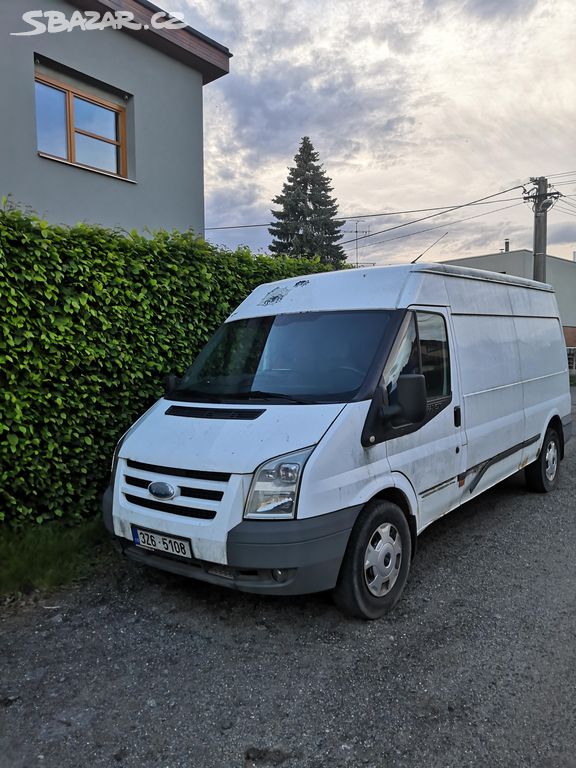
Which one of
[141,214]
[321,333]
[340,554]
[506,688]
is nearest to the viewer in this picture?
[506,688]

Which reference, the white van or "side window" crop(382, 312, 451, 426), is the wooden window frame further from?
"side window" crop(382, 312, 451, 426)

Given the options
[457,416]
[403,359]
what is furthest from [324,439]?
[457,416]

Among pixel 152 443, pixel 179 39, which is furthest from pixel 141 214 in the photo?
pixel 152 443

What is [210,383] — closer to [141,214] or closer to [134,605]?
[134,605]

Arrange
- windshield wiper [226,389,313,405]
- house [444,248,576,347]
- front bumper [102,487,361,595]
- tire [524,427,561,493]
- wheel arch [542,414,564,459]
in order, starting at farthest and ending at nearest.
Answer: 1. house [444,248,576,347]
2. wheel arch [542,414,564,459]
3. tire [524,427,561,493]
4. windshield wiper [226,389,313,405]
5. front bumper [102,487,361,595]

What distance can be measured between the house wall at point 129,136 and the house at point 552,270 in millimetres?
24434

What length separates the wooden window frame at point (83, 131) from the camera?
8.50 meters

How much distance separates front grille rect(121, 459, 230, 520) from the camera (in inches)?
124

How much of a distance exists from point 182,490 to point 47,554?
5.23 ft

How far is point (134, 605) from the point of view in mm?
3703

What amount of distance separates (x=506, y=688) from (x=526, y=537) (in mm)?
2345

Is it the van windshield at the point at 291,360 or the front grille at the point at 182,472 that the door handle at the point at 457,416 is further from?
the front grille at the point at 182,472

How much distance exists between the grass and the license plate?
974 millimetres

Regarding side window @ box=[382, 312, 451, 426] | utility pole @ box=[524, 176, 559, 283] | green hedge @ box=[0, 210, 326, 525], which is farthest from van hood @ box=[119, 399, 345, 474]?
utility pole @ box=[524, 176, 559, 283]
